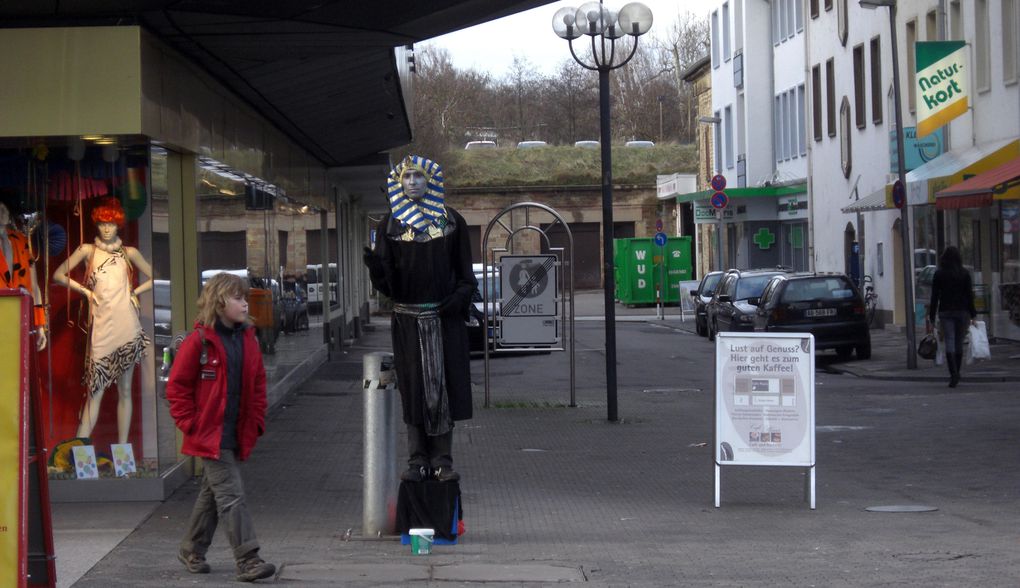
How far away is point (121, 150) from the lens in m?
10.1

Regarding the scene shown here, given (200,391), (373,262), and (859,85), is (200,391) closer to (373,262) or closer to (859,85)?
(373,262)

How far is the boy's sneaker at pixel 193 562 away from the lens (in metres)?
7.44

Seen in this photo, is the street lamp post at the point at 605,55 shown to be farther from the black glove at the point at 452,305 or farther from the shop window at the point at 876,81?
the shop window at the point at 876,81

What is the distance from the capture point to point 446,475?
8.30 m

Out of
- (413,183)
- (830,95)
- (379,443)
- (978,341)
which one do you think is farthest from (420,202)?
(830,95)

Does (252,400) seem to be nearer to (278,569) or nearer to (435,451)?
(278,569)

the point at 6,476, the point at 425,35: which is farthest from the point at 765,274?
the point at 6,476

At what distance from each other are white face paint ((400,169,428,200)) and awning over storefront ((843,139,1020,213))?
17.0m

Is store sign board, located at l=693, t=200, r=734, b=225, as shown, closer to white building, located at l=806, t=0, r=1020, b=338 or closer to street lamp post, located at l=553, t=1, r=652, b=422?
white building, located at l=806, t=0, r=1020, b=338

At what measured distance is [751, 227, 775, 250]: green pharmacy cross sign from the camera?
1919 inches

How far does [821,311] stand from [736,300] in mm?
5210

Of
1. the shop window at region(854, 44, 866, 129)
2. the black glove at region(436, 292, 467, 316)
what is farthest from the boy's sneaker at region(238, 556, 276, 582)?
the shop window at region(854, 44, 866, 129)

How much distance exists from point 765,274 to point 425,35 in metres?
20.4

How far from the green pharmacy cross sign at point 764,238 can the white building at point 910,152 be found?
681cm
